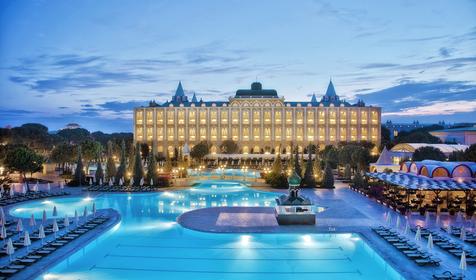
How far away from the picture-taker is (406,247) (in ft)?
43.7

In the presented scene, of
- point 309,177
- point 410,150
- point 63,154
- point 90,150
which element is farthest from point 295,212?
point 410,150

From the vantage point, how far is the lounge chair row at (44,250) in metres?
10.8

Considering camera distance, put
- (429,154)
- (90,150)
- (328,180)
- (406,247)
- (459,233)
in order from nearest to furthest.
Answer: (406,247), (459,233), (328,180), (429,154), (90,150)

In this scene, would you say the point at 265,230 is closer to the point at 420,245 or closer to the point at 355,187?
the point at 420,245

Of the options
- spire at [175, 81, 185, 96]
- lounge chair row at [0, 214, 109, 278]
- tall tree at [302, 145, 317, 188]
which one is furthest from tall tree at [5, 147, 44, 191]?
spire at [175, 81, 185, 96]

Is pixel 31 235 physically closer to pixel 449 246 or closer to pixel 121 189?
pixel 121 189

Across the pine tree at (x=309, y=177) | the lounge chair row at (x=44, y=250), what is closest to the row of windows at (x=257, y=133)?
the pine tree at (x=309, y=177)

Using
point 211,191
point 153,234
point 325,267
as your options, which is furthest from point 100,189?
point 325,267

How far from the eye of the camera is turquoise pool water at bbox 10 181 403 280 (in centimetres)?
Answer: 1194

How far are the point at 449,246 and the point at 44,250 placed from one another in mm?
12733

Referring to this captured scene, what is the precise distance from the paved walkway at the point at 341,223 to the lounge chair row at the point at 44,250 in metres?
3.85

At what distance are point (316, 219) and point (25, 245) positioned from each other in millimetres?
11495

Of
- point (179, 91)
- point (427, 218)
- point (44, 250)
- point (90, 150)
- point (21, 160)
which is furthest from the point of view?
point (179, 91)

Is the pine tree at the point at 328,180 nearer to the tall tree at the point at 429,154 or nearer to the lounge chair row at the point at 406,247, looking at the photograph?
the tall tree at the point at 429,154
